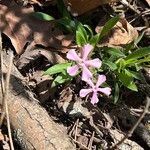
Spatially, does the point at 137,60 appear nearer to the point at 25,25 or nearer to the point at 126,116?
the point at 126,116

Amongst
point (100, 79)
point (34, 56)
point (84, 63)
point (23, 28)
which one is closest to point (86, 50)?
point (84, 63)

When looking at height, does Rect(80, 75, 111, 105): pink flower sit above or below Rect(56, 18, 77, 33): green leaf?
below

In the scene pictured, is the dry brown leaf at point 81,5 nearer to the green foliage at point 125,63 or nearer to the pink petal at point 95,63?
the green foliage at point 125,63

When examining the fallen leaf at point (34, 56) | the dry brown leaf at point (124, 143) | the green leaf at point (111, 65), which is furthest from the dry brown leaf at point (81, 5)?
the dry brown leaf at point (124, 143)

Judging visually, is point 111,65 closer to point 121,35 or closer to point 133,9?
point 121,35

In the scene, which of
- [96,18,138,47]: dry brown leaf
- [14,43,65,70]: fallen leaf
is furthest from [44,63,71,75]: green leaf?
[96,18,138,47]: dry brown leaf

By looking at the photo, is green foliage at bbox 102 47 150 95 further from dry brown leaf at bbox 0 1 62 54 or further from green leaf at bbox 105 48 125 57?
dry brown leaf at bbox 0 1 62 54
